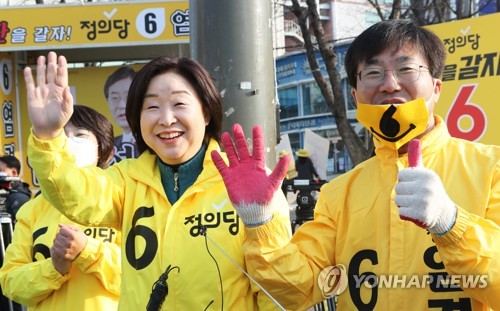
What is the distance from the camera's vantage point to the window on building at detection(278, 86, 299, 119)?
103ft

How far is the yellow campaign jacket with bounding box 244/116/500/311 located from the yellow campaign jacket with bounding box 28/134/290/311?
0.20 meters

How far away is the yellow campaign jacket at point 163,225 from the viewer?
258 centimetres

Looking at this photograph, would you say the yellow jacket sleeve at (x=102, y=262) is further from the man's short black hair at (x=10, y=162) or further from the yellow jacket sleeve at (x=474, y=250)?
the man's short black hair at (x=10, y=162)

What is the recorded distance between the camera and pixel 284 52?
32656 mm

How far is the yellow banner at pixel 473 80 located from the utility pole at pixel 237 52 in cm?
383

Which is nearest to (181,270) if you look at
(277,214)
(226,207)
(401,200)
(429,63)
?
(226,207)

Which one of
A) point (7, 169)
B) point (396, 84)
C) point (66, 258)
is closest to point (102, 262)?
point (66, 258)

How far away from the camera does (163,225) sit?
2.71 m

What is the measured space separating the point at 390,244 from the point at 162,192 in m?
0.86

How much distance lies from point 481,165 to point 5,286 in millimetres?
2279

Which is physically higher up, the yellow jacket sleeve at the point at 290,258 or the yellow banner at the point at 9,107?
the yellow banner at the point at 9,107

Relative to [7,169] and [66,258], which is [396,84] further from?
[7,169]

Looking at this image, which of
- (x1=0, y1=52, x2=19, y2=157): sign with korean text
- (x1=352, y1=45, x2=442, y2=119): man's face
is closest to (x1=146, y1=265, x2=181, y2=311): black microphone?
(x1=352, y1=45, x2=442, y2=119): man's face

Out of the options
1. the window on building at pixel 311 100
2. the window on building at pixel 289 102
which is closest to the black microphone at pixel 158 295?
the window on building at pixel 311 100
